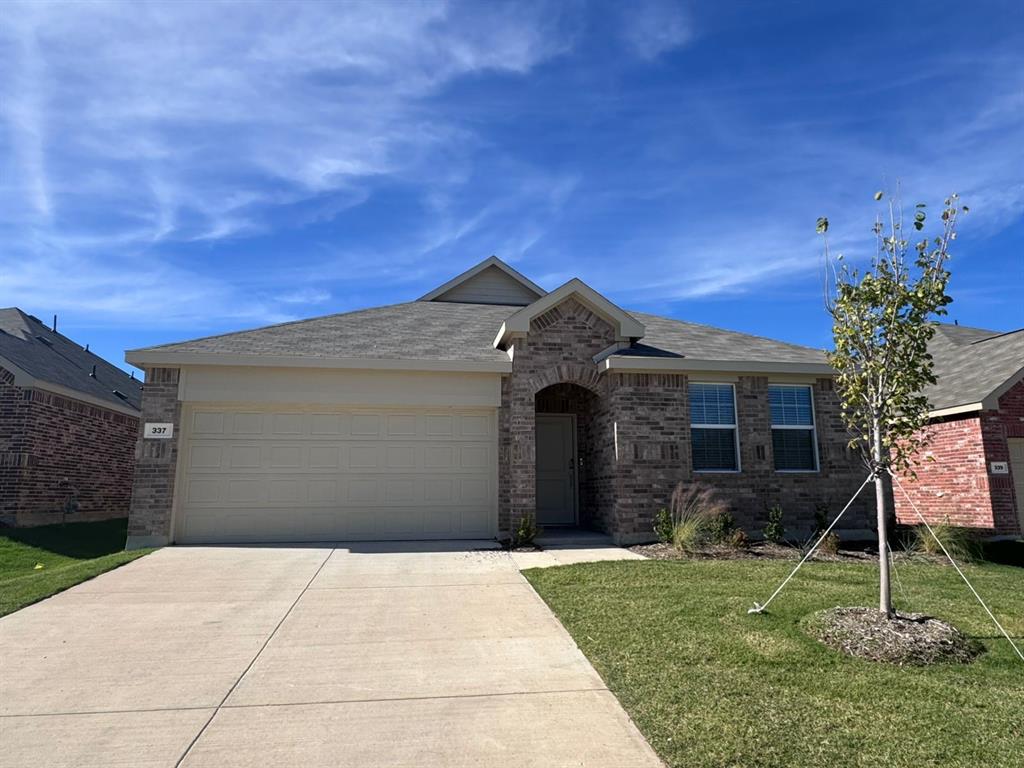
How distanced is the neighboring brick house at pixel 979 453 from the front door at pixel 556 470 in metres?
7.56

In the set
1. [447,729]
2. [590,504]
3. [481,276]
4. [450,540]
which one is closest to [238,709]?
[447,729]

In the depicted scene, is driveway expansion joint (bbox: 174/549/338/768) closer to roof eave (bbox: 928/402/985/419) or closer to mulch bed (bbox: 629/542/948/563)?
mulch bed (bbox: 629/542/948/563)

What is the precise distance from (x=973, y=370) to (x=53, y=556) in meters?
20.8

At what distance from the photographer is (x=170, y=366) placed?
430 inches

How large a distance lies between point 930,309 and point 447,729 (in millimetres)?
5499

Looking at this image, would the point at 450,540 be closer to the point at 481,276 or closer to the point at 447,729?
the point at 447,729

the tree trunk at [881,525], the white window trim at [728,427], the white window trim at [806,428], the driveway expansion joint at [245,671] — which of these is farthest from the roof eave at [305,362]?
the tree trunk at [881,525]

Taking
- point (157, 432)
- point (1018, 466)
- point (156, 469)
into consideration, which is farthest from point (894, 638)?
point (1018, 466)

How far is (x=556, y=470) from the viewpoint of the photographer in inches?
529

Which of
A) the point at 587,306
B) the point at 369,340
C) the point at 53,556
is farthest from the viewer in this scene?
Result: the point at 369,340

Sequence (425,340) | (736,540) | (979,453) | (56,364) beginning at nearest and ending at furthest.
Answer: (736,540)
(425,340)
(979,453)
(56,364)

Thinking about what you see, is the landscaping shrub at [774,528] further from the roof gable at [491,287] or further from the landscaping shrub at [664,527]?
the roof gable at [491,287]

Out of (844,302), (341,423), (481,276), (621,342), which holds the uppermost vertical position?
(481,276)

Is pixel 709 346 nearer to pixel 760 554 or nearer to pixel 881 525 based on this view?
pixel 760 554
